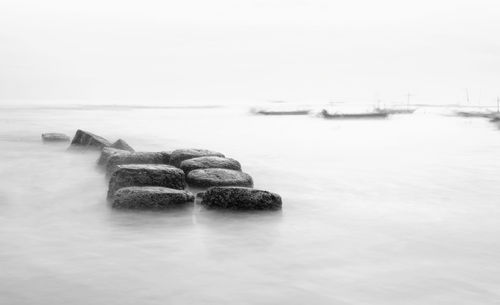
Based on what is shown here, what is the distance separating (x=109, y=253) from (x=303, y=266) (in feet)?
5.93

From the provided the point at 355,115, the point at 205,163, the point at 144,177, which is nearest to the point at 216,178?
the point at 205,163

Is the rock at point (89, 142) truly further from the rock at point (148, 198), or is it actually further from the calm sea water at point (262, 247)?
the rock at point (148, 198)

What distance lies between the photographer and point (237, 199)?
22.5 feet

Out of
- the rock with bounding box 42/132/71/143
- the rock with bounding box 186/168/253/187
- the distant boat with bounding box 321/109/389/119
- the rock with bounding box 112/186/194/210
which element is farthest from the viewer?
the distant boat with bounding box 321/109/389/119

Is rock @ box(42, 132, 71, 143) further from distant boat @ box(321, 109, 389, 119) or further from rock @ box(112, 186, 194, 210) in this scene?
distant boat @ box(321, 109, 389, 119)

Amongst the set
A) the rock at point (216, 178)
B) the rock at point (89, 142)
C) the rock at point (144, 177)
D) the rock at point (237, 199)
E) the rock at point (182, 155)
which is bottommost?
the rock at point (237, 199)

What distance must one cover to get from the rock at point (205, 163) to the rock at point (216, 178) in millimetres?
515

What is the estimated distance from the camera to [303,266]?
4.93 metres

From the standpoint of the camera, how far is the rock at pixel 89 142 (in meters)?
14.4

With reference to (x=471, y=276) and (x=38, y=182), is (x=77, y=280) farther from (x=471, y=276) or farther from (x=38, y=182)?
(x=38, y=182)

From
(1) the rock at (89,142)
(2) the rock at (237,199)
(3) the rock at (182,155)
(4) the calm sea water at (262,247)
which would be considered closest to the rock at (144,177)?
(4) the calm sea water at (262,247)

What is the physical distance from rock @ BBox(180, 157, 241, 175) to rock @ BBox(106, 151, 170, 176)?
1.01 meters

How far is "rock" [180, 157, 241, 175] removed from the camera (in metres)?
9.03

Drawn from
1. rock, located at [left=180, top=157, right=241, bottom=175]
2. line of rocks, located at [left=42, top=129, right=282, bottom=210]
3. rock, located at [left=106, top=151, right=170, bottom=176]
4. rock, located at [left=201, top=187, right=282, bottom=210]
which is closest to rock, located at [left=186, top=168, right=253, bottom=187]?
line of rocks, located at [left=42, top=129, right=282, bottom=210]
